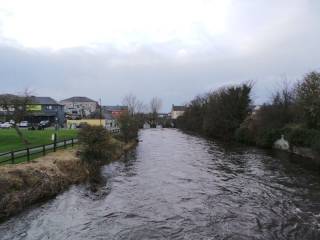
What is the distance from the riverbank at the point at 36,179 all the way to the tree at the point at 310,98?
25479 millimetres

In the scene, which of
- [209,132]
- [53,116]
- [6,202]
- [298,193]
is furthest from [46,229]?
[53,116]

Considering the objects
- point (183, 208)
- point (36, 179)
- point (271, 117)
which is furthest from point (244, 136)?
point (36, 179)

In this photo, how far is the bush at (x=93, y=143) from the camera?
96.0 ft

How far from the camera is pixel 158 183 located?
24922mm

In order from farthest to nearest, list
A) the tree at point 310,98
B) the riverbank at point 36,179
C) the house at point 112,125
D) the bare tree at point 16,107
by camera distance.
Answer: the house at point 112,125, the tree at point 310,98, the bare tree at point 16,107, the riverbank at point 36,179

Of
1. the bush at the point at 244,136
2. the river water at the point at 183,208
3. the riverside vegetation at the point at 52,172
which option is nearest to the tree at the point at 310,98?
the river water at the point at 183,208

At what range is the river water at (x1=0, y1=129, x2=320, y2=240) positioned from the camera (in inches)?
589

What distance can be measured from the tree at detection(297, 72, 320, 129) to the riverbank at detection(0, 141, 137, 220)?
25.5 meters

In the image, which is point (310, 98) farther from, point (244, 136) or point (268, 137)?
point (244, 136)

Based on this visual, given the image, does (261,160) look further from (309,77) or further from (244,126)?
(244,126)

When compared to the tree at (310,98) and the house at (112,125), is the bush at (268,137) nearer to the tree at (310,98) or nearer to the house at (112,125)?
the tree at (310,98)

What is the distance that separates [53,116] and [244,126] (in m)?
64.0

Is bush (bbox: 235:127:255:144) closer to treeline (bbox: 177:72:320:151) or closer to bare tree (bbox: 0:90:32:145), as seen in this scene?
treeline (bbox: 177:72:320:151)

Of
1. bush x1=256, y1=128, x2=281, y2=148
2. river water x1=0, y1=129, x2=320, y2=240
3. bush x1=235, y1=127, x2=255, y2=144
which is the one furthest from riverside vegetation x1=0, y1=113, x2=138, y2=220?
bush x1=235, y1=127, x2=255, y2=144
